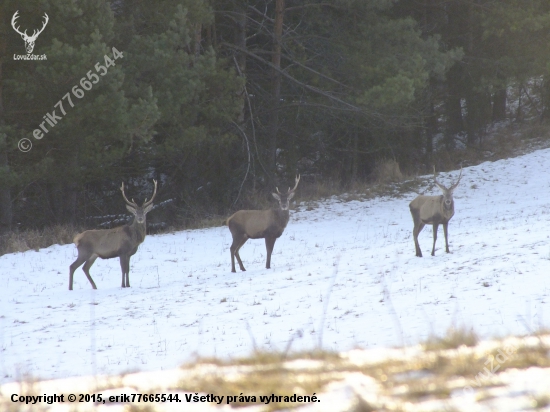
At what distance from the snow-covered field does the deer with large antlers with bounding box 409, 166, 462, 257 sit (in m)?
0.51

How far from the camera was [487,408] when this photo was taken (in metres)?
3.20

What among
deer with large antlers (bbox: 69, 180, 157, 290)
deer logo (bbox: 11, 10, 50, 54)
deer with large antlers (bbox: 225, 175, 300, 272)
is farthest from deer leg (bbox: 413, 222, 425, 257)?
deer logo (bbox: 11, 10, 50, 54)

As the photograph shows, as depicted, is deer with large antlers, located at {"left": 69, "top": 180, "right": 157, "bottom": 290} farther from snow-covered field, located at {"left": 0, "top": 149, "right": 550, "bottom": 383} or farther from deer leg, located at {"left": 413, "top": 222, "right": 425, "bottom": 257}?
deer leg, located at {"left": 413, "top": 222, "right": 425, "bottom": 257}

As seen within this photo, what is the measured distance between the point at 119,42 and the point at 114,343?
14.5 m

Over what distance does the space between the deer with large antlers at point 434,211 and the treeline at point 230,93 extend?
884cm

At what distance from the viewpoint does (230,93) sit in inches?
928

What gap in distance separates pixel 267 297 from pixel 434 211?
4460 millimetres

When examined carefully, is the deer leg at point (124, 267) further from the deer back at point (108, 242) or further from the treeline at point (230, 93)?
the treeline at point (230, 93)

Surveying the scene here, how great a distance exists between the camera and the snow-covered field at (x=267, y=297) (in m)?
7.67

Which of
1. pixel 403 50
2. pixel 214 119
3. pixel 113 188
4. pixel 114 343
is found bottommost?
pixel 114 343

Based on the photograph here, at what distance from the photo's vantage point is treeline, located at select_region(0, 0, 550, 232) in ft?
61.1

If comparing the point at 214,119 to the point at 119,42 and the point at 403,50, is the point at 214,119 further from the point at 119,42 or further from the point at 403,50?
the point at 403,50

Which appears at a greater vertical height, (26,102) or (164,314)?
(26,102)

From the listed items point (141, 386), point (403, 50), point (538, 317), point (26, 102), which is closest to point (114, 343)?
point (141, 386)
